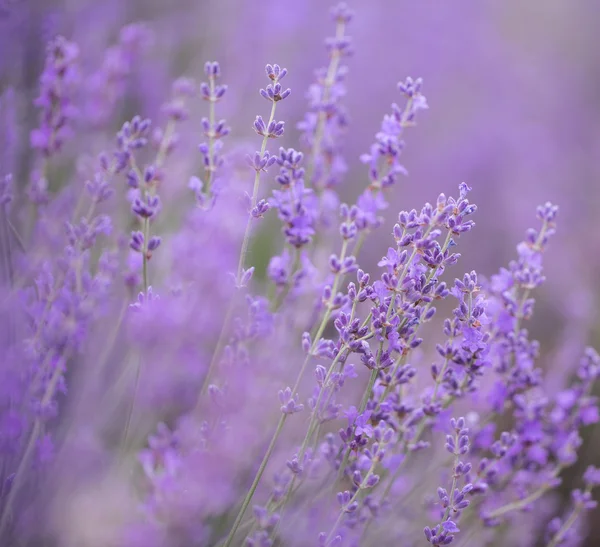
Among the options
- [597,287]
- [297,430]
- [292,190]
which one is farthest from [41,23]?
[597,287]

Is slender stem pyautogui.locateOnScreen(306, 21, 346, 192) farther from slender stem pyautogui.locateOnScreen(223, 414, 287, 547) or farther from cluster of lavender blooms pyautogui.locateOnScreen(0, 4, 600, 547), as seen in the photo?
slender stem pyautogui.locateOnScreen(223, 414, 287, 547)

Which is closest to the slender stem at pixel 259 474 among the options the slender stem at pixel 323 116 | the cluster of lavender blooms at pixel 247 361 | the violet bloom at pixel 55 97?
the cluster of lavender blooms at pixel 247 361

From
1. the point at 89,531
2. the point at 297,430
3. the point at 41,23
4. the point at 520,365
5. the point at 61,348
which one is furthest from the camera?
the point at 41,23

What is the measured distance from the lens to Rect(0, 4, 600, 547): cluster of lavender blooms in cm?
82

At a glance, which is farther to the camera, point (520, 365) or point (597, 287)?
point (597, 287)

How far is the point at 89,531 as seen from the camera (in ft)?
2.35

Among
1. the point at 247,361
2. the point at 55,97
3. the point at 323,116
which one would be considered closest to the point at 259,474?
the point at 247,361

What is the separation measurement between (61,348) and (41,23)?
88 centimetres

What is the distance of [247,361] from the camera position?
97 centimetres

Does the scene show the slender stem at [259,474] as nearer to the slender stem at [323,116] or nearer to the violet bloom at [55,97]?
the slender stem at [323,116]

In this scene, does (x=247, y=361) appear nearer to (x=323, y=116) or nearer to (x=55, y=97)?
(x=323, y=116)

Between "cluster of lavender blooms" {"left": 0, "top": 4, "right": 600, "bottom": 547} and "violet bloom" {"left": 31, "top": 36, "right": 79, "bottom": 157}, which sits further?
"violet bloom" {"left": 31, "top": 36, "right": 79, "bottom": 157}

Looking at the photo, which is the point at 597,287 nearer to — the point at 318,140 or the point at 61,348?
the point at 318,140

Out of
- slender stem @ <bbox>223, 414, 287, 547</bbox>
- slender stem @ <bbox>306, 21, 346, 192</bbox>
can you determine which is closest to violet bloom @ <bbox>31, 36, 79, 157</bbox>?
slender stem @ <bbox>306, 21, 346, 192</bbox>
